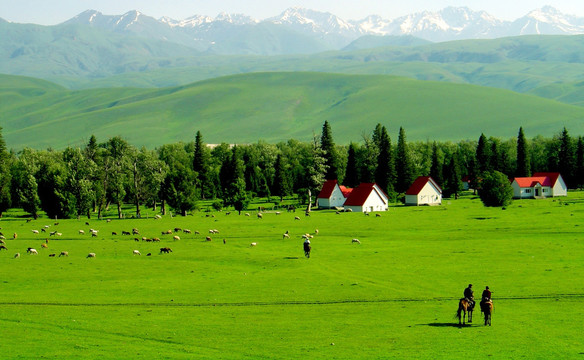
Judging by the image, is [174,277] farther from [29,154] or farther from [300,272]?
[29,154]

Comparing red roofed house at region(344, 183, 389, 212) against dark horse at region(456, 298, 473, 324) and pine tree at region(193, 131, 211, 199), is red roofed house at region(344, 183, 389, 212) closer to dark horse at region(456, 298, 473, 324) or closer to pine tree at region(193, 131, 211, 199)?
pine tree at region(193, 131, 211, 199)

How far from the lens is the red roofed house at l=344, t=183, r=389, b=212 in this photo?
118312 mm

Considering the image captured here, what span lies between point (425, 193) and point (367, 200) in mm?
17197

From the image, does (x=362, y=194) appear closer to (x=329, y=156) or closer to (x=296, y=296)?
(x=329, y=156)

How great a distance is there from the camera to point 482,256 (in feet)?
191

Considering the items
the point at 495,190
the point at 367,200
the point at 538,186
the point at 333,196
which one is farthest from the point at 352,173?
the point at 495,190

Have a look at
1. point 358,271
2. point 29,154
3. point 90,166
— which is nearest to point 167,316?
point 358,271

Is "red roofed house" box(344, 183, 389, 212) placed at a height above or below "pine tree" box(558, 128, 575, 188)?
below

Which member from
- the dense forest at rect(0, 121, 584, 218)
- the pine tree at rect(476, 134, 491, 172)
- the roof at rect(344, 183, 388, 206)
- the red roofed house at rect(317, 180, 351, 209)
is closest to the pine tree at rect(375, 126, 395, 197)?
the dense forest at rect(0, 121, 584, 218)

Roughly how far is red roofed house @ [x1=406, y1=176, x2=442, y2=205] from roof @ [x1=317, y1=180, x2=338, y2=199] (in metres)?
15.2

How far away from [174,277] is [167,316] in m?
13.0

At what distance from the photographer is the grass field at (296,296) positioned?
32.0 m

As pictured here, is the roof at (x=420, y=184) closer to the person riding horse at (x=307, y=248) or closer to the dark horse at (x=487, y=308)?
the person riding horse at (x=307, y=248)

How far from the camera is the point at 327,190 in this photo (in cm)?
13062
